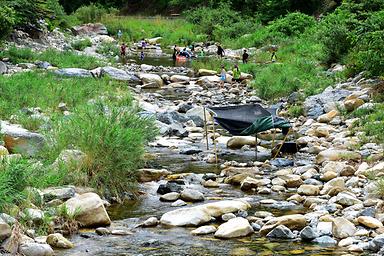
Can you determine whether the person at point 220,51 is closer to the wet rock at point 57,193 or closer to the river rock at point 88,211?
the wet rock at point 57,193

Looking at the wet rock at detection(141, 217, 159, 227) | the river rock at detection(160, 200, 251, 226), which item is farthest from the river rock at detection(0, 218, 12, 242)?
the river rock at detection(160, 200, 251, 226)

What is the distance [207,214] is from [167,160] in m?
4.60

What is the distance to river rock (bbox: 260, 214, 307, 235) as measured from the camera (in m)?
8.67

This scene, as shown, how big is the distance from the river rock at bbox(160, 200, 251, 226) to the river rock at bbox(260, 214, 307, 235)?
86cm

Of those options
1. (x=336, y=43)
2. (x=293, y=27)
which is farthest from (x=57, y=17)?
(x=336, y=43)

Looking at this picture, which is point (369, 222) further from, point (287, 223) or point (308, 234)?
point (287, 223)

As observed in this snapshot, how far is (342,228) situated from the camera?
841 cm

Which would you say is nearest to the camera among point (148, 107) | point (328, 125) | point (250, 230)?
point (250, 230)

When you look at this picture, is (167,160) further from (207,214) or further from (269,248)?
(269,248)

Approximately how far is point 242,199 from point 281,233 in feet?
7.02

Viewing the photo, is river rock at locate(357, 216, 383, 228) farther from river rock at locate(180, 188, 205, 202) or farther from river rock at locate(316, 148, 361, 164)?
river rock at locate(316, 148, 361, 164)

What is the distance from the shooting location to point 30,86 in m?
17.7

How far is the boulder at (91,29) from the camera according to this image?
44.4 meters

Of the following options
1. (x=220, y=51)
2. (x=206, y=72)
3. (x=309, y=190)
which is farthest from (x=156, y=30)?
(x=309, y=190)
